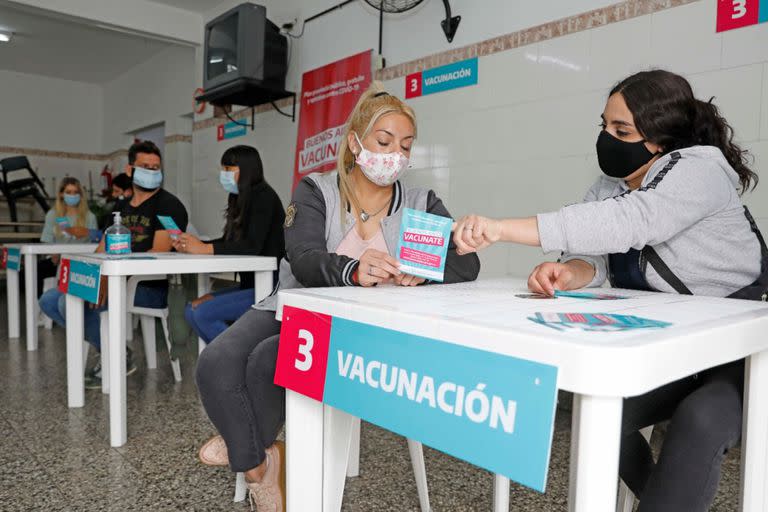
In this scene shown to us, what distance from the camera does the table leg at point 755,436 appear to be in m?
0.84

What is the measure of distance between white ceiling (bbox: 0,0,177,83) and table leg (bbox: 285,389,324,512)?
515 centimetres

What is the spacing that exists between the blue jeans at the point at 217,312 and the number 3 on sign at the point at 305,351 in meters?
1.41

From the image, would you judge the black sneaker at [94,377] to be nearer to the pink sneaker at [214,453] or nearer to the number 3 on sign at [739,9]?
the pink sneaker at [214,453]

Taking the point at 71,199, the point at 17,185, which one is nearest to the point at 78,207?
the point at 71,199

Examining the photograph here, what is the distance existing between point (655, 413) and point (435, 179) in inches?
96.2

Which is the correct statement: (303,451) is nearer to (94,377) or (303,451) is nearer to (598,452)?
(598,452)

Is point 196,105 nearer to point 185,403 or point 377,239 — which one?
point 185,403

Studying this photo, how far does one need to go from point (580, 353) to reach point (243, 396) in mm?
899

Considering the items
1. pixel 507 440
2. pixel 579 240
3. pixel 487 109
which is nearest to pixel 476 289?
pixel 579 240

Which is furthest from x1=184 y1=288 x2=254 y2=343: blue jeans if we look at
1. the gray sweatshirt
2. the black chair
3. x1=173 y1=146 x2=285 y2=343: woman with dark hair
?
the black chair

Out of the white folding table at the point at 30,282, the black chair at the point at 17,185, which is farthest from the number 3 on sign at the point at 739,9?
the black chair at the point at 17,185

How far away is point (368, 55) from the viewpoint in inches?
145

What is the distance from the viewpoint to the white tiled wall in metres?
2.13

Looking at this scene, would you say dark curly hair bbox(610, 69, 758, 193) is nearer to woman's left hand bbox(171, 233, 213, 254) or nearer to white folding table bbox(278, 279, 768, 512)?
white folding table bbox(278, 279, 768, 512)
